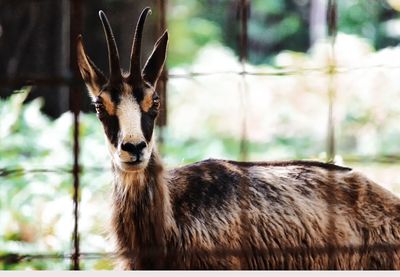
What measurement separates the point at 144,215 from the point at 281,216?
1.22 ft

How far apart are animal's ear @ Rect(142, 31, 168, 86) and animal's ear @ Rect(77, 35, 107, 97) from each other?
11 cm

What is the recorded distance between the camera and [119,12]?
255cm

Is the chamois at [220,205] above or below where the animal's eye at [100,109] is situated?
below

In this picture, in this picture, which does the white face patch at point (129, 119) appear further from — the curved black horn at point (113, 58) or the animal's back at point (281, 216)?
the animal's back at point (281, 216)

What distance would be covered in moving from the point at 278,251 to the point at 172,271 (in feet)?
0.98

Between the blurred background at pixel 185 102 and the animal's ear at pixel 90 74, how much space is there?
0.04 metres

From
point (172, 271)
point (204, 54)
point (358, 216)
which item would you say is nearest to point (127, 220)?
point (172, 271)

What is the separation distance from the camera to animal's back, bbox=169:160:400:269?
2252mm

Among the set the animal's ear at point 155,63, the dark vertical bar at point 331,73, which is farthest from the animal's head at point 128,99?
the dark vertical bar at point 331,73

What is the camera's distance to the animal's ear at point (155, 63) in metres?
2.28

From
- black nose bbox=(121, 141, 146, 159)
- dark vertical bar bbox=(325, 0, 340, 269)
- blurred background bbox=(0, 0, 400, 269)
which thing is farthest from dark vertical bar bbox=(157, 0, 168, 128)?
dark vertical bar bbox=(325, 0, 340, 269)

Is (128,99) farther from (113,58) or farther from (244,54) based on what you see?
(244,54)

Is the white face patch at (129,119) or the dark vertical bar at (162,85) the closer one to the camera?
the white face patch at (129,119)

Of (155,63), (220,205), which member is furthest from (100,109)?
(220,205)
